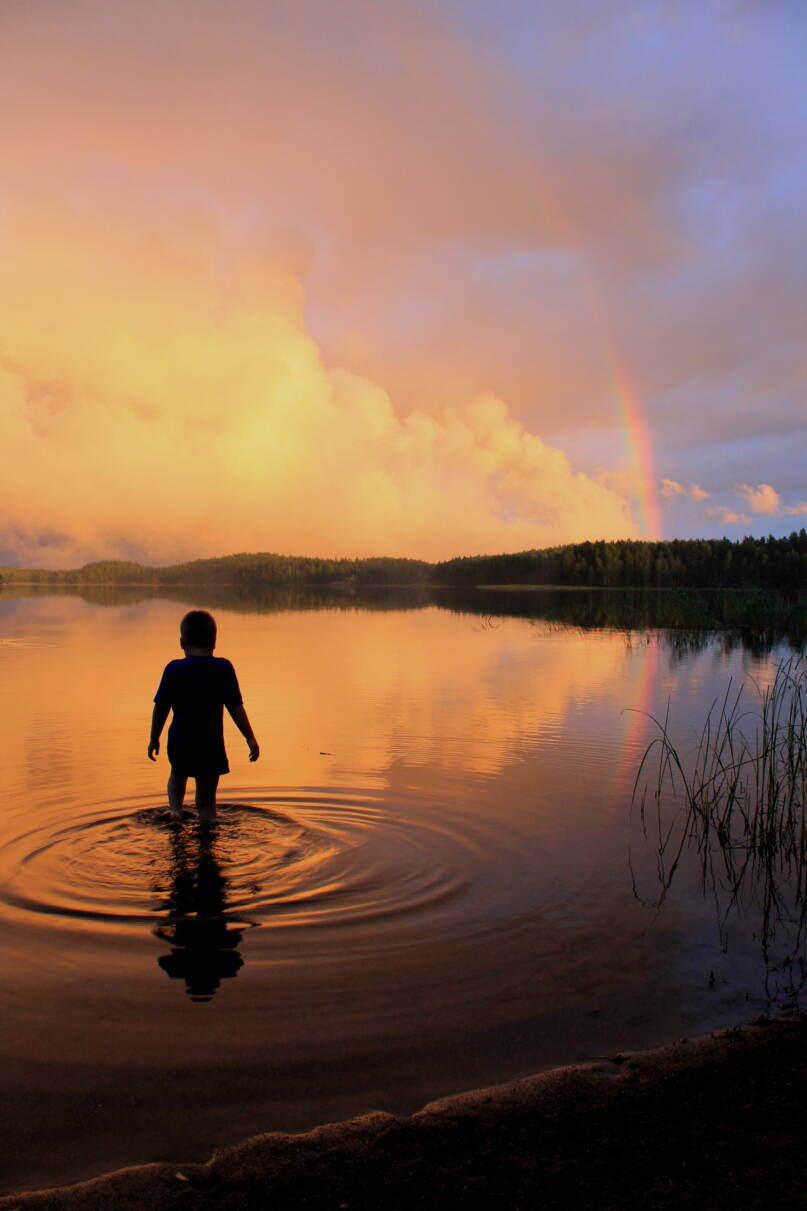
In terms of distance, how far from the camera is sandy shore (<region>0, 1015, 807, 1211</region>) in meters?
3.88

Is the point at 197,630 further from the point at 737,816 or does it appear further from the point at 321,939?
the point at 737,816

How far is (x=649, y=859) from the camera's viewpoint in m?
9.79

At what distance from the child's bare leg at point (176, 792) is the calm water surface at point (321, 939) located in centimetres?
25

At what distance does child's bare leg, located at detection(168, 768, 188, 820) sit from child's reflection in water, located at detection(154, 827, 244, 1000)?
546 mm

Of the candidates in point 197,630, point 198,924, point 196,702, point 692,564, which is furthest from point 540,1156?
point 692,564

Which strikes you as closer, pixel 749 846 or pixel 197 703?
pixel 197 703

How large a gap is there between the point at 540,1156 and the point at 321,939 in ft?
10.8

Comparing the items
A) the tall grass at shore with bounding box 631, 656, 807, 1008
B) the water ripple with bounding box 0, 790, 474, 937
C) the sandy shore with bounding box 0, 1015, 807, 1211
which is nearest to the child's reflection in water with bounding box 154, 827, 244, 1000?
the water ripple with bounding box 0, 790, 474, 937

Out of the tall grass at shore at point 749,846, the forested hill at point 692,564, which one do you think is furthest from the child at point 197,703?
the forested hill at point 692,564

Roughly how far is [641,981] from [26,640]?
130ft

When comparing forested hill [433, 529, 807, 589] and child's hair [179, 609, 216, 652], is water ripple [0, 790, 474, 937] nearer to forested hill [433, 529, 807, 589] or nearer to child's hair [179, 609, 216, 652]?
A: child's hair [179, 609, 216, 652]

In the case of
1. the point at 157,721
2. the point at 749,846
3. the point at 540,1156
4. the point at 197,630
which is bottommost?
the point at 749,846

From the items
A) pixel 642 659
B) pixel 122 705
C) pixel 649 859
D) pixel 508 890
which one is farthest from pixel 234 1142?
pixel 642 659

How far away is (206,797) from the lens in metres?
10.2
